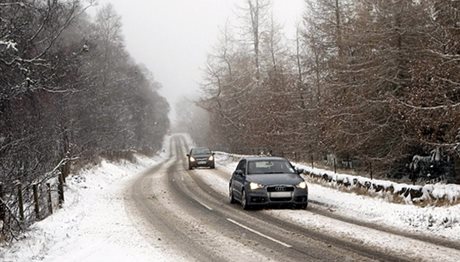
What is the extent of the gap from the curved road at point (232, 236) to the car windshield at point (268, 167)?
A: 135cm

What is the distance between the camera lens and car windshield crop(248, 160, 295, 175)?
1584 centimetres

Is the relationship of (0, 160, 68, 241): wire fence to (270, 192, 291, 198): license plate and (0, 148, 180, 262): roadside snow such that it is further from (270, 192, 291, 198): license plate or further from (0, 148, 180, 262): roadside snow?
(270, 192, 291, 198): license plate

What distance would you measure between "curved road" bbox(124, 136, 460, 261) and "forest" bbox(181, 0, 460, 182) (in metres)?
5.27

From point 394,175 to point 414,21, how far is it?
21.7 ft

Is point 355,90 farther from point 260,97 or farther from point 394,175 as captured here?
point 260,97

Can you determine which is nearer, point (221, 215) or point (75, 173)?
point (221, 215)

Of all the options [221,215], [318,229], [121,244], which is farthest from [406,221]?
[121,244]

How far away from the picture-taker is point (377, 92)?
2045 centimetres

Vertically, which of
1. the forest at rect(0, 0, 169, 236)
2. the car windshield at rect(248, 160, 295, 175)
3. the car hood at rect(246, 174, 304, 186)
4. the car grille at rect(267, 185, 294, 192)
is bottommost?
the car grille at rect(267, 185, 294, 192)

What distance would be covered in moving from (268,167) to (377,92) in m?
7.08

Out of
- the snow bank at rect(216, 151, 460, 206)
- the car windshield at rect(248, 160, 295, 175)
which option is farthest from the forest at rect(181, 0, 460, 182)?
the car windshield at rect(248, 160, 295, 175)

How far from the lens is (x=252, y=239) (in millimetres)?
10391

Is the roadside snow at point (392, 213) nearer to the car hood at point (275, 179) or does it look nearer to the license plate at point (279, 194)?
the license plate at point (279, 194)

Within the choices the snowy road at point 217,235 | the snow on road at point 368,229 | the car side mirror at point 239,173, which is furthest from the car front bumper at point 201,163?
the car side mirror at point 239,173
